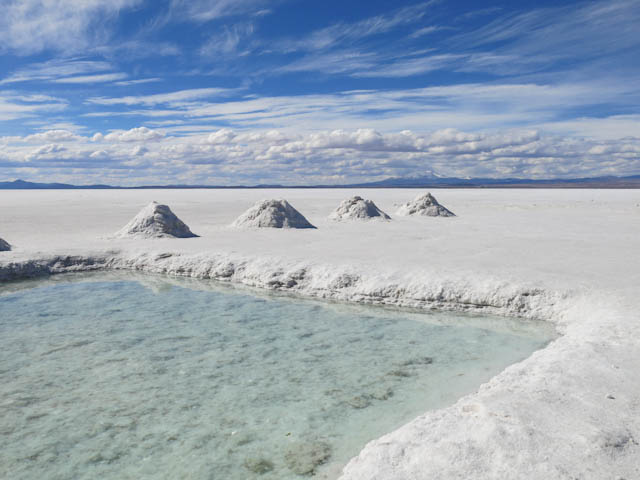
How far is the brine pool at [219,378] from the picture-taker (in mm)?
3602

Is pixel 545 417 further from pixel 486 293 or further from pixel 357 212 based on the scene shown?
pixel 357 212

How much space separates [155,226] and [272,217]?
4.27 meters

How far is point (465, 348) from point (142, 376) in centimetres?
370

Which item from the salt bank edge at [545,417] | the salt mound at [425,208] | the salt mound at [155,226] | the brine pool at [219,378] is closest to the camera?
the salt bank edge at [545,417]

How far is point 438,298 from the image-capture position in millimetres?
7629

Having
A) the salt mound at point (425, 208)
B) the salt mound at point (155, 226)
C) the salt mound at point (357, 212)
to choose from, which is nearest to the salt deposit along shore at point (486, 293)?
the salt mound at point (155, 226)

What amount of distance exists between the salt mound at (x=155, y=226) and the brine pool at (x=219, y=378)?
5425mm

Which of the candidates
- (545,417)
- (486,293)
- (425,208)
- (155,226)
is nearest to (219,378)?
(545,417)

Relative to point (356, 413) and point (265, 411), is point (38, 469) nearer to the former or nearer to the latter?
point (265, 411)

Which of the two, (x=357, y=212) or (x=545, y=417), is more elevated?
(x=357, y=212)

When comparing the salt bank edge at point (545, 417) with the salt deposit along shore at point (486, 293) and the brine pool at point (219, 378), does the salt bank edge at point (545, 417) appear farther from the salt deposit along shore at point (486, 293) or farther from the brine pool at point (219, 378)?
the brine pool at point (219, 378)

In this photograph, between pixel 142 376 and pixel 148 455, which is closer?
pixel 148 455

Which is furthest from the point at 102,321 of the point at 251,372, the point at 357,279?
the point at 357,279

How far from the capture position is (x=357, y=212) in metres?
20.9
